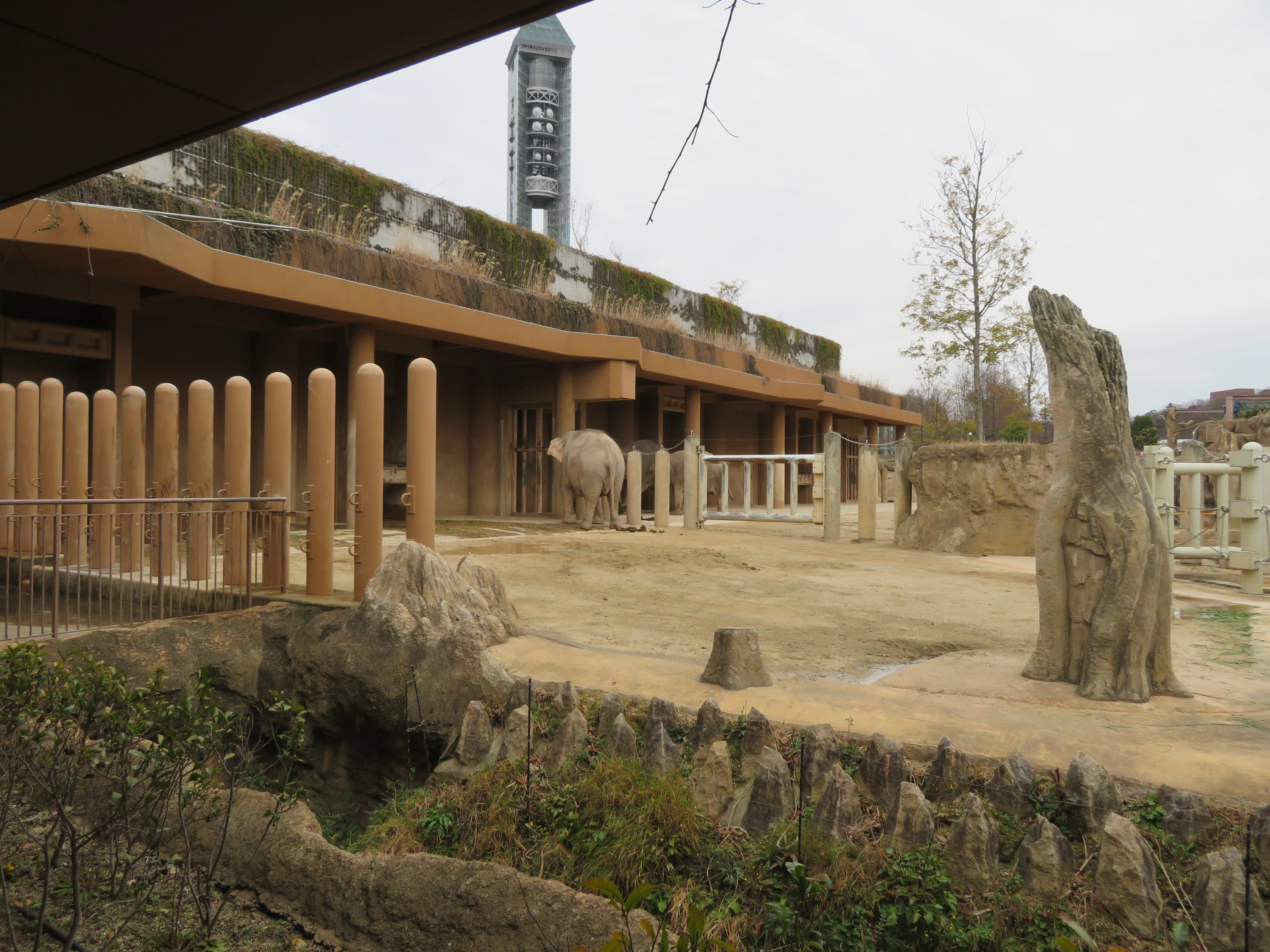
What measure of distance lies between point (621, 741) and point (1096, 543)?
107 inches

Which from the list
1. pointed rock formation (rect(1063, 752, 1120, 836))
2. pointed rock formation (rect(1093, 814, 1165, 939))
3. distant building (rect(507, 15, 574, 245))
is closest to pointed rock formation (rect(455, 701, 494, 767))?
pointed rock formation (rect(1063, 752, 1120, 836))

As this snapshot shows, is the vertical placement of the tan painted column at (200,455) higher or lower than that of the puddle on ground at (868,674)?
higher

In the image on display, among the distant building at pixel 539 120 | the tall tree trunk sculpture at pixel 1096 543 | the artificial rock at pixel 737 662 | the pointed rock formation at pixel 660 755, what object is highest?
the distant building at pixel 539 120

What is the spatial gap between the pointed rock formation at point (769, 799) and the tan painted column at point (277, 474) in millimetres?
4316

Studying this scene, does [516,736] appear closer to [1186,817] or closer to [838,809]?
[838,809]

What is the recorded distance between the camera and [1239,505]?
8.88 metres

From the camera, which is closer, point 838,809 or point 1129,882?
point 1129,882

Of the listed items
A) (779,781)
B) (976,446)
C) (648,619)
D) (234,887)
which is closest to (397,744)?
(234,887)

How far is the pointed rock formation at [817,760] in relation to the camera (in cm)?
348

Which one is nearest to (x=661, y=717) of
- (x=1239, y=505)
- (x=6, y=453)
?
(x=1239, y=505)

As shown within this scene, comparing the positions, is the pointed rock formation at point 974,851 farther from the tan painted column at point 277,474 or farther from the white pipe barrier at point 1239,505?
the white pipe barrier at point 1239,505

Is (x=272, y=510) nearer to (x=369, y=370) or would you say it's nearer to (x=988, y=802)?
(x=369, y=370)

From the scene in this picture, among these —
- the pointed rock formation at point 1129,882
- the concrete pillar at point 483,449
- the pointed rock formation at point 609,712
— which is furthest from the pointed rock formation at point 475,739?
the concrete pillar at point 483,449

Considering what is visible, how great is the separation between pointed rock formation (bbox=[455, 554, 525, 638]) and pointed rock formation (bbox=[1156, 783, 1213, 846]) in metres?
3.78
